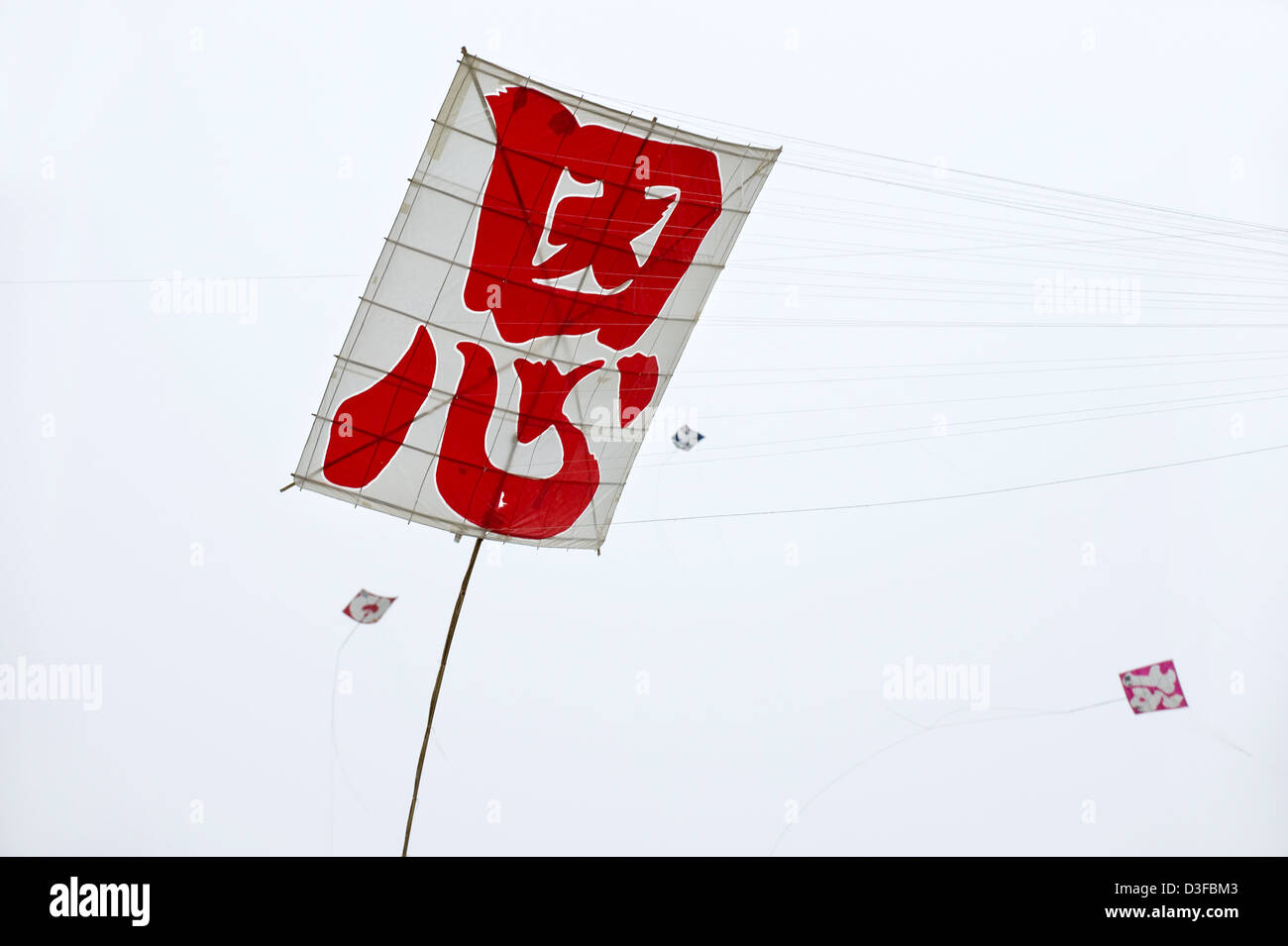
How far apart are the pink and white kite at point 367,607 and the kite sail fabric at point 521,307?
14.2ft

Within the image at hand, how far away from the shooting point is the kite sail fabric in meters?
10.3

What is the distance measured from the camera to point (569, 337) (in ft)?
36.3

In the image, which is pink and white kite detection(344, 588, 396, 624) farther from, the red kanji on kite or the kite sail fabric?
the red kanji on kite

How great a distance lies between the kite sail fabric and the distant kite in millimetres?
3263

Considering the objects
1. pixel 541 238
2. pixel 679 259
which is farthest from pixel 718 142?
pixel 541 238

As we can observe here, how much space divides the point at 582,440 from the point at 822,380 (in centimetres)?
526

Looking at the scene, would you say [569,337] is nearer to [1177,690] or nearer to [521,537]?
[521,537]

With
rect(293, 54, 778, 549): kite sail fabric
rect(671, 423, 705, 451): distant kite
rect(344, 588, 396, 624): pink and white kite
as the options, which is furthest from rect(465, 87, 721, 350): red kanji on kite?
rect(344, 588, 396, 624): pink and white kite

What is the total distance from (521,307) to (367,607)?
20.1 feet

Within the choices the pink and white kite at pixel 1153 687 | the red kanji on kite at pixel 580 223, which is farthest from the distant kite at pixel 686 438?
the pink and white kite at pixel 1153 687

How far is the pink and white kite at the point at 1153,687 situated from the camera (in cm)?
1468

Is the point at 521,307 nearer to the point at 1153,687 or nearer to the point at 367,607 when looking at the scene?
the point at 367,607

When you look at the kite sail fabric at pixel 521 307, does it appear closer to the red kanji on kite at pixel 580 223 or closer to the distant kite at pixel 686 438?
the red kanji on kite at pixel 580 223

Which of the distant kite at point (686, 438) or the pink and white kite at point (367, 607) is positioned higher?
the distant kite at point (686, 438)
